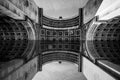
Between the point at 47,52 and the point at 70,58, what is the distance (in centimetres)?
837

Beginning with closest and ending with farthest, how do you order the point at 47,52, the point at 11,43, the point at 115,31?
the point at 115,31, the point at 11,43, the point at 47,52

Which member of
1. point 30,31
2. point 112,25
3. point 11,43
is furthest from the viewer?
point 11,43

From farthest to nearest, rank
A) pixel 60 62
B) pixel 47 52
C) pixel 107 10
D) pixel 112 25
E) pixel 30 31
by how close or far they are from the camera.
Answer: pixel 60 62, pixel 47 52, pixel 30 31, pixel 112 25, pixel 107 10

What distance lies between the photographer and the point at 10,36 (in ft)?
61.3

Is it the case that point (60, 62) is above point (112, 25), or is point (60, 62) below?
below

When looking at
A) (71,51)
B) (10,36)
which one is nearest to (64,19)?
(71,51)

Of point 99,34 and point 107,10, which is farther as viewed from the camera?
point 99,34

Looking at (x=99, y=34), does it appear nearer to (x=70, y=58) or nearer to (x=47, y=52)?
(x=70, y=58)

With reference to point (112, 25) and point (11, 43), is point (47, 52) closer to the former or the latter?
point (11, 43)

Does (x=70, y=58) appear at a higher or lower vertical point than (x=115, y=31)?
lower

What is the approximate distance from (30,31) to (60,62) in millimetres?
17003

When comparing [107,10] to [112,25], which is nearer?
[107,10]

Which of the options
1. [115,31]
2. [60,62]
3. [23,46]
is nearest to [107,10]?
[115,31]

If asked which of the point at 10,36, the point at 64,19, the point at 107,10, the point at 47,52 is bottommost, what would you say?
the point at 47,52
